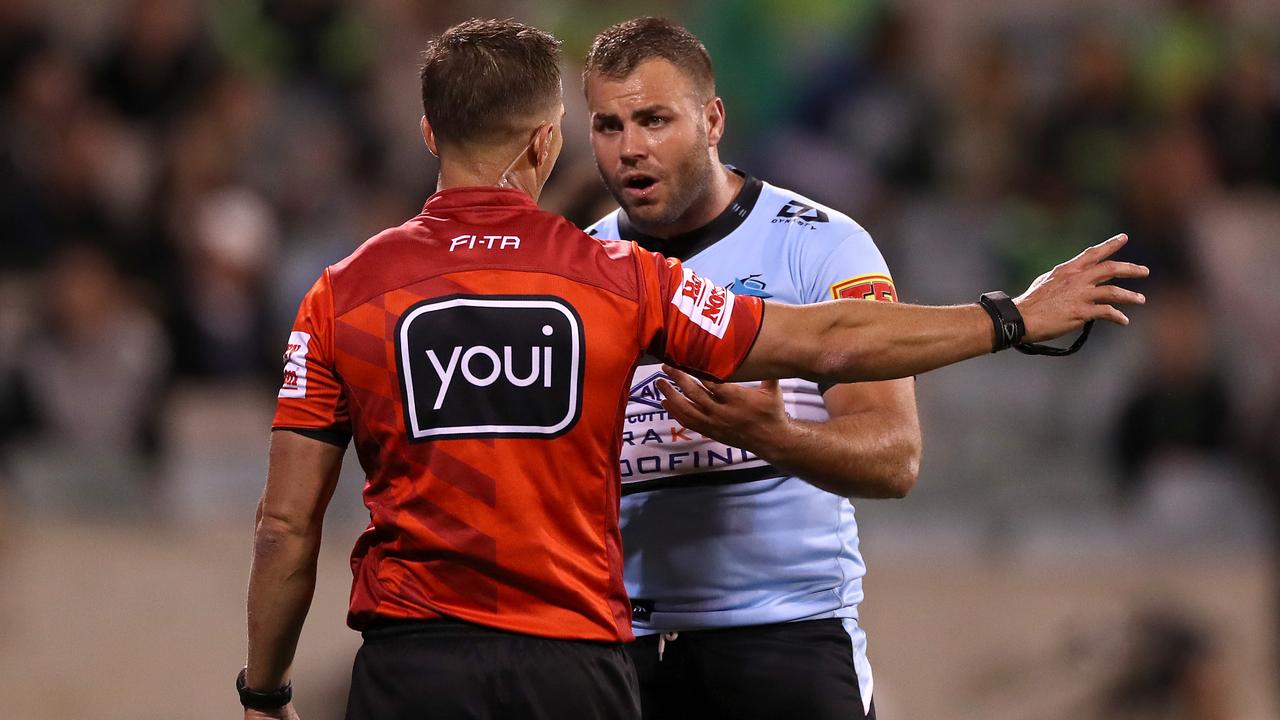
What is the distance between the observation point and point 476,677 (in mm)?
2975

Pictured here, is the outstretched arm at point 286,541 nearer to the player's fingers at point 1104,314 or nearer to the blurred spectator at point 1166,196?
the player's fingers at point 1104,314

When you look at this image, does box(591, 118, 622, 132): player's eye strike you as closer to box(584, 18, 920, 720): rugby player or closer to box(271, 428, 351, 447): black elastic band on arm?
box(584, 18, 920, 720): rugby player

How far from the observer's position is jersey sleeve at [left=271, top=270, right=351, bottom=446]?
3053mm

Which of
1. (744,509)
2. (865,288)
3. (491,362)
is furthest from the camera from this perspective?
(744,509)

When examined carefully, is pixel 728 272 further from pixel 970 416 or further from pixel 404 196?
pixel 404 196

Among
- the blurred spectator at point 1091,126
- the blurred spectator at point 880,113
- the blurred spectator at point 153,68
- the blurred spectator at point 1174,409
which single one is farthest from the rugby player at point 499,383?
the blurred spectator at point 153,68

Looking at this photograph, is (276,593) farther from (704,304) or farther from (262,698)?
(704,304)

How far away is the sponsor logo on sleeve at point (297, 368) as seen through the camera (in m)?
3.06

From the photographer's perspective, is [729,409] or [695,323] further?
[729,409]

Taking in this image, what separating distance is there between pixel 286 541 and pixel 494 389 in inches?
21.1

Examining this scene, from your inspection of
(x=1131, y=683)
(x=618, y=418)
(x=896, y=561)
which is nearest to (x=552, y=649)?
(x=618, y=418)

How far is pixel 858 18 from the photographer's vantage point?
957 centimetres

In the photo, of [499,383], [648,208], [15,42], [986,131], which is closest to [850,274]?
[648,208]

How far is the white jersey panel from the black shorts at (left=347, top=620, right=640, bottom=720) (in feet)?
2.42
